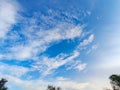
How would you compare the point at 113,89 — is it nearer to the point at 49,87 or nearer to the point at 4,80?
the point at 49,87

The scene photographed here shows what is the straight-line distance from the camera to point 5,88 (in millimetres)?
77125

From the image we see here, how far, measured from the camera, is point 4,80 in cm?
7844

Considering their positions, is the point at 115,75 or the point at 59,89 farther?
the point at 59,89

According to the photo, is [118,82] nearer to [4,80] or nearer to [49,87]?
[49,87]

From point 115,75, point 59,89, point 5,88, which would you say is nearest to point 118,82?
Answer: point 115,75

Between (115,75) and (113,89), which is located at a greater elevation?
(115,75)

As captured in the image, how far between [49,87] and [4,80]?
22.8m

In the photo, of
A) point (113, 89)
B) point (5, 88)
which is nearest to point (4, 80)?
point (5, 88)

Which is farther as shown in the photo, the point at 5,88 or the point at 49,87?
the point at 49,87

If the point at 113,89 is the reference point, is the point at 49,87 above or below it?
above

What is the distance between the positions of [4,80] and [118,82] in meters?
51.0

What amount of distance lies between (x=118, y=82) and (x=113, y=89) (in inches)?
173

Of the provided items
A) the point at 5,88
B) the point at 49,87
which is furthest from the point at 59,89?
the point at 5,88

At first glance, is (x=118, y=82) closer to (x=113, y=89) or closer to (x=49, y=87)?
(x=113, y=89)
